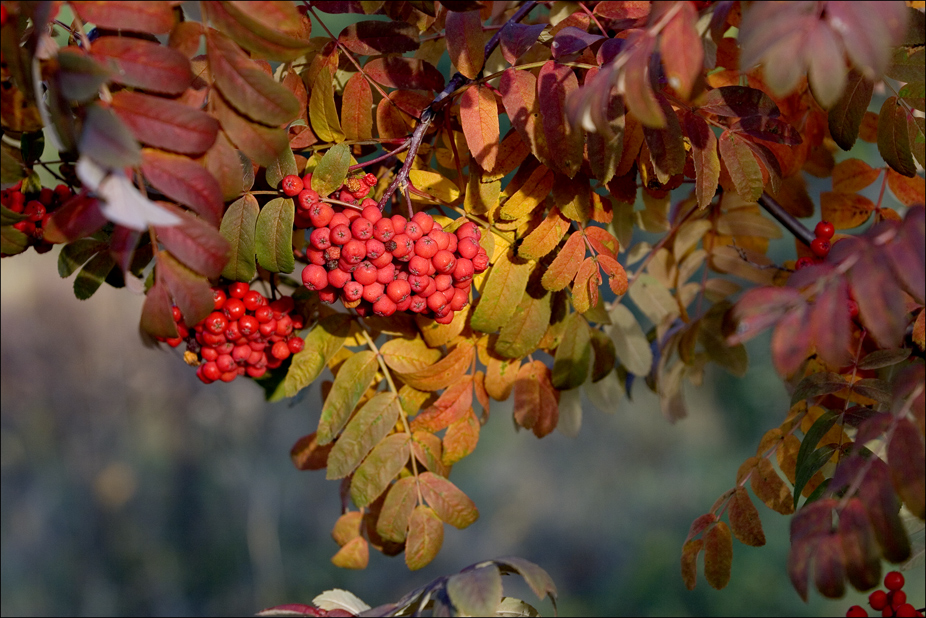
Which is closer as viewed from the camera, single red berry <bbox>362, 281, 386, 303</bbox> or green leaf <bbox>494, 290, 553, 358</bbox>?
single red berry <bbox>362, 281, 386, 303</bbox>

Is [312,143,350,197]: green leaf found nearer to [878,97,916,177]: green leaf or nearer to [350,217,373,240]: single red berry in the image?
[350,217,373,240]: single red berry

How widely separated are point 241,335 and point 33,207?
16cm

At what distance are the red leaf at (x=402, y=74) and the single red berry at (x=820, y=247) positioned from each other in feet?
1.03

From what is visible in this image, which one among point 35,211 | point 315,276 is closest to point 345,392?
point 315,276

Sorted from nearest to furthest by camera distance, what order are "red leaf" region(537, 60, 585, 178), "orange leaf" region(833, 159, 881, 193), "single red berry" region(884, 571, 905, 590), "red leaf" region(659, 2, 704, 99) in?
1. "red leaf" region(659, 2, 704, 99)
2. "red leaf" region(537, 60, 585, 178)
3. "single red berry" region(884, 571, 905, 590)
4. "orange leaf" region(833, 159, 881, 193)

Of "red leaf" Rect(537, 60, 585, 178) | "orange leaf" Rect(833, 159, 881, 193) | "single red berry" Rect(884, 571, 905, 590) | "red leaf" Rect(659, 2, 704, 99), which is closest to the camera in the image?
"red leaf" Rect(659, 2, 704, 99)

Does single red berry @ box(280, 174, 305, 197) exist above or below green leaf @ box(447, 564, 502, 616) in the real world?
above

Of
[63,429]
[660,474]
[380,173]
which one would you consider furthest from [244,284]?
[63,429]

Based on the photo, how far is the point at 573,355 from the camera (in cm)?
60

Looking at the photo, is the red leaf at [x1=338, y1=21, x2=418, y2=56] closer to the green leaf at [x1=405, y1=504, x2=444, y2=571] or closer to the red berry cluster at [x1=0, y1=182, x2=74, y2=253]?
the red berry cluster at [x1=0, y1=182, x2=74, y2=253]

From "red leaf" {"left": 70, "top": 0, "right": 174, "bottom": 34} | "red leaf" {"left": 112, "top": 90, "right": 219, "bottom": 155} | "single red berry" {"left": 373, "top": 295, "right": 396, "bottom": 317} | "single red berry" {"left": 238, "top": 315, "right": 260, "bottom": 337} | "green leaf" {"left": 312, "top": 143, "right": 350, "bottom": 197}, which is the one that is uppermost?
"red leaf" {"left": 70, "top": 0, "right": 174, "bottom": 34}

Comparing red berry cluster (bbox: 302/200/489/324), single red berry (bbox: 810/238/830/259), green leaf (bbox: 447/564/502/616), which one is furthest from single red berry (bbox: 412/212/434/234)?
single red berry (bbox: 810/238/830/259)

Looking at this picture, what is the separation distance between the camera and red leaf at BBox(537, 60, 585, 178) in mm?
428

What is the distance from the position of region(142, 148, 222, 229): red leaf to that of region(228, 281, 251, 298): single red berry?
17cm
